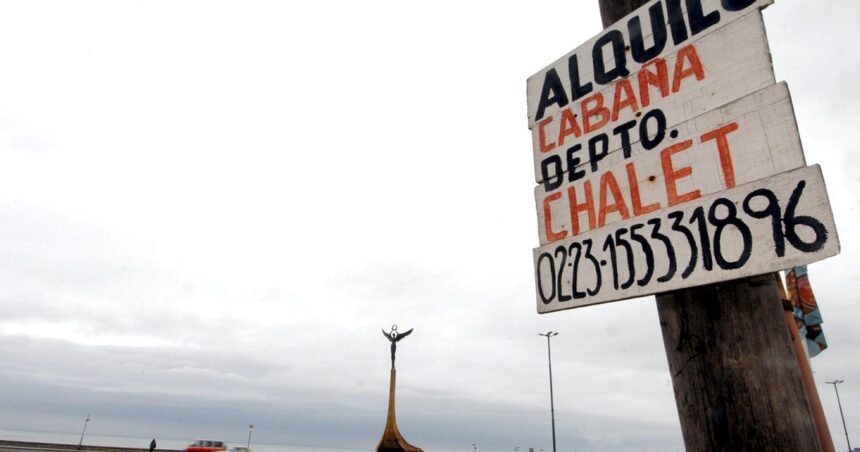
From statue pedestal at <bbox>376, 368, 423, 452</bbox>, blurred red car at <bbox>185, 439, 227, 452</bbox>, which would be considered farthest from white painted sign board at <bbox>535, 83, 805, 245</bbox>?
blurred red car at <bbox>185, 439, 227, 452</bbox>

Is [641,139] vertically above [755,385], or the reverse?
[641,139]

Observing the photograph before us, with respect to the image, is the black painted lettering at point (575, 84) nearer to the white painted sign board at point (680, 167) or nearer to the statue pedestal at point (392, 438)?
the white painted sign board at point (680, 167)

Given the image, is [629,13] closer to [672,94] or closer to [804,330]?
[672,94]

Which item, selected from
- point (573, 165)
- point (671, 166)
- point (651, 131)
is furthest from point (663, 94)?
point (573, 165)

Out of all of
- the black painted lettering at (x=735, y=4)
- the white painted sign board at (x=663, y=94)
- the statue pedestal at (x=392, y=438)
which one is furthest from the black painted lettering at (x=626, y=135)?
the statue pedestal at (x=392, y=438)

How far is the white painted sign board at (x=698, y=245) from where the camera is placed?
172cm

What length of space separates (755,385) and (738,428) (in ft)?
0.54

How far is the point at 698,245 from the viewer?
2008mm

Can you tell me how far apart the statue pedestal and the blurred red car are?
6.17 meters

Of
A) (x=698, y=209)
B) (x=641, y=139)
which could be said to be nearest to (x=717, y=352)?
(x=698, y=209)

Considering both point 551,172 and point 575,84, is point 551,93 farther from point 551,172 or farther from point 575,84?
point 551,172

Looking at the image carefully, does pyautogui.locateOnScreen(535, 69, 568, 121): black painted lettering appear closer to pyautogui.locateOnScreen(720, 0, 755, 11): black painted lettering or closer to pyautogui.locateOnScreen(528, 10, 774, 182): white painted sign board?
pyautogui.locateOnScreen(528, 10, 774, 182): white painted sign board

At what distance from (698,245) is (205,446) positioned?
21.5 metres

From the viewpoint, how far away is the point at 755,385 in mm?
1770
